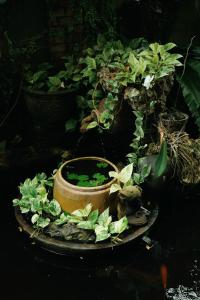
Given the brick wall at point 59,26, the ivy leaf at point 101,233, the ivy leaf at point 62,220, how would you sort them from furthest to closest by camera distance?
the brick wall at point 59,26
the ivy leaf at point 62,220
the ivy leaf at point 101,233

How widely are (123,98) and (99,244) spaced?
3.22 feet

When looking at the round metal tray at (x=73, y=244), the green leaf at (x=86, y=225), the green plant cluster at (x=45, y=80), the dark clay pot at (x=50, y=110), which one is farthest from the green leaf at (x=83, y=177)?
the green plant cluster at (x=45, y=80)

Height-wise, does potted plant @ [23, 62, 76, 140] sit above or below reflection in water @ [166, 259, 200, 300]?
above

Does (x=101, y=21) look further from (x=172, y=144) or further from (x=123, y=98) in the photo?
(x=172, y=144)

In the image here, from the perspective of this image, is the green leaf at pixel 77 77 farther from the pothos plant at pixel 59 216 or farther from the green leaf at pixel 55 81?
the pothos plant at pixel 59 216

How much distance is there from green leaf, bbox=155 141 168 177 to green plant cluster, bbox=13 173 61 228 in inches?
26.9

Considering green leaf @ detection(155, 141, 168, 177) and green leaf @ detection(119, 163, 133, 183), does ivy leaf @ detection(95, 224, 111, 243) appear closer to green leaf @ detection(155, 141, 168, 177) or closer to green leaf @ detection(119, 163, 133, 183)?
green leaf @ detection(119, 163, 133, 183)

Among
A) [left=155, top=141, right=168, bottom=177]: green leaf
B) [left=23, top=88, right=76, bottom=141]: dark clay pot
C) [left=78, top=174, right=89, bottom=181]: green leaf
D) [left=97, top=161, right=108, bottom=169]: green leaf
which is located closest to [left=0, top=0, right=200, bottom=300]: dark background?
[left=23, top=88, right=76, bottom=141]: dark clay pot

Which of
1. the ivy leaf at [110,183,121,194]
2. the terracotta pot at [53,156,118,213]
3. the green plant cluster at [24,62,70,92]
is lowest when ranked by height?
the terracotta pot at [53,156,118,213]

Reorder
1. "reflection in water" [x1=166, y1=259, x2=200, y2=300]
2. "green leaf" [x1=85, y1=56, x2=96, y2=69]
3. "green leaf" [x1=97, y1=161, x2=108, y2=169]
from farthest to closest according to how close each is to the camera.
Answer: "green leaf" [x1=85, y1=56, x2=96, y2=69] → "green leaf" [x1=97, y1=161, x2=108, y2=169] → "reflection in water" [x1=166, y1=259, x2=200, y2=300]

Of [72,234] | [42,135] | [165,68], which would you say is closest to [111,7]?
[165,68]

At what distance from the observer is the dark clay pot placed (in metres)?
3.12

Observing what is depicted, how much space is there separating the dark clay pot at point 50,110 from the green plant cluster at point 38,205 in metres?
0.62

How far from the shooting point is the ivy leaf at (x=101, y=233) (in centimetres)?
244
